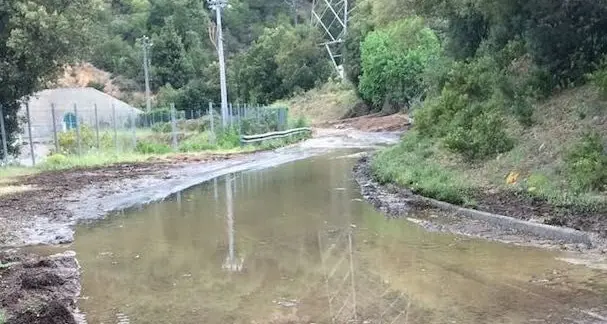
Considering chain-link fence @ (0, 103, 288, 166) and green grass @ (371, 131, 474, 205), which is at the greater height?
chain-link fence @ (0, 103, 288, 166)

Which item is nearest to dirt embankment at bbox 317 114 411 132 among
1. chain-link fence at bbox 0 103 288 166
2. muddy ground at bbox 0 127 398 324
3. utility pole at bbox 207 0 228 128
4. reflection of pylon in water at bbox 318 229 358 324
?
chain-link fence at bbox 0 103 288 166

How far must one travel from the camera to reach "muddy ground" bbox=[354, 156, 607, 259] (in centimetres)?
1065

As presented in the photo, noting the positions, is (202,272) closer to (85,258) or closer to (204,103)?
(85,258)

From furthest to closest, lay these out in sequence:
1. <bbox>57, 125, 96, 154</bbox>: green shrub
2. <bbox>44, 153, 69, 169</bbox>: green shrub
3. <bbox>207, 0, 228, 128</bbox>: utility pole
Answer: <bbox>207, 0, 228, 128</bbox>: utility pole → <bbox>57, 125, 96, 154</bbox>: green shrub → <bbox>44, 153, 69, 169</bbox>: green shrub

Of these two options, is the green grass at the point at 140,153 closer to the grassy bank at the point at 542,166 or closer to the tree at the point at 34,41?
the tree at the point at 34,41

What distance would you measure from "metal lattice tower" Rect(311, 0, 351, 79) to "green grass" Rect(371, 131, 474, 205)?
180ft

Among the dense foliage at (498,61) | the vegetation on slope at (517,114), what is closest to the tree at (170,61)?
the dense foliage at (498,61)

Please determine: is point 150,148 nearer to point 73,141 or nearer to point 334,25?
point 73,141

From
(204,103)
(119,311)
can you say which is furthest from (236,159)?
(204,103)

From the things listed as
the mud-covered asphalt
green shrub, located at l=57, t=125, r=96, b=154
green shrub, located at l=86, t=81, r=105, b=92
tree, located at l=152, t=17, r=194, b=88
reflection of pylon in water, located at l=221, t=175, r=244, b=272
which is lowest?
reflection of pylon in water, located at l=221, t=175, r=244, b=272

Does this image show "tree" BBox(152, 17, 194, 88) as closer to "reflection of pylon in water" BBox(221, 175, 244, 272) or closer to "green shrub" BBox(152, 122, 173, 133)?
"green shrub" BBox(152, 122, 173, 133)

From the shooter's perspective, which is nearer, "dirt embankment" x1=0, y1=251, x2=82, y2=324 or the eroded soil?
"dirt embankment" x1=0, y1=251, x2=82, y2=324

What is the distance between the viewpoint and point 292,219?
551 inches

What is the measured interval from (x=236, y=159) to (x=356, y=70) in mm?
39668
